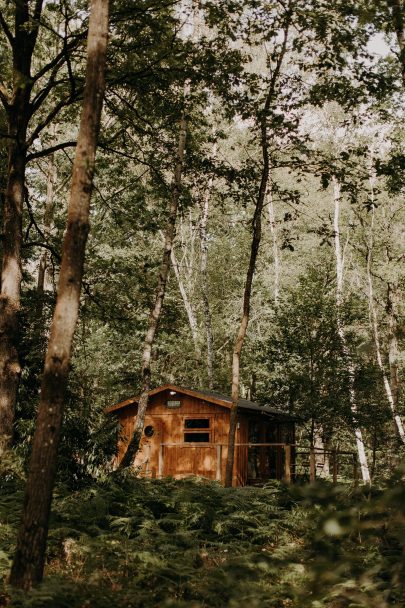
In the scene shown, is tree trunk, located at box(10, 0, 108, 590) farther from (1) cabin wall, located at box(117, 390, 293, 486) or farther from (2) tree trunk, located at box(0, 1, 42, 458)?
(1) cabin wall, located at box(117, 390, 293, 486)

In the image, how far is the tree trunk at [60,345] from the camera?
202 inches

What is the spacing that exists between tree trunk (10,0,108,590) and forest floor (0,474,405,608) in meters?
0.38

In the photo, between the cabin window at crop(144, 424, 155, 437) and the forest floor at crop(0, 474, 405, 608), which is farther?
the cabin window at crop(144, 424, 155, 437)

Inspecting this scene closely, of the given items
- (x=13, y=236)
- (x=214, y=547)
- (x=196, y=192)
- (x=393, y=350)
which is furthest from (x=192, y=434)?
(x=393, y=350)

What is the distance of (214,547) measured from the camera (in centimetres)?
803

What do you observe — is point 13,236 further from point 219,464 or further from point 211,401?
point 219,464

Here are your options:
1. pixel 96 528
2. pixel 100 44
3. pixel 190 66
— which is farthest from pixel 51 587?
pixel 190 66

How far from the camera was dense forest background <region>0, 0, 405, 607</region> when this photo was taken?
10633mm

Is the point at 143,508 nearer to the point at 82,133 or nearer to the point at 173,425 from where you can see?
the point at 82,133

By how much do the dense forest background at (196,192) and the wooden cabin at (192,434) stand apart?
2438mm

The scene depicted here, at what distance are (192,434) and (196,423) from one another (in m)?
0.42

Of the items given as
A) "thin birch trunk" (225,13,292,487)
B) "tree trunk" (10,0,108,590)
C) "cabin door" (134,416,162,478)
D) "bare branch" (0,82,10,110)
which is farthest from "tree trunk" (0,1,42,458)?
A: "cabin door" (134,416,162,478)

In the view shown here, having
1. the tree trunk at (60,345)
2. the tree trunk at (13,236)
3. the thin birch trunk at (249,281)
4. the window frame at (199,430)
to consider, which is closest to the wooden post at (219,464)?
the window frame at (199,430)

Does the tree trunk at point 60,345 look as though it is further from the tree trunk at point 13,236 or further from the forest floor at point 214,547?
the tree trunk at point 13,236
